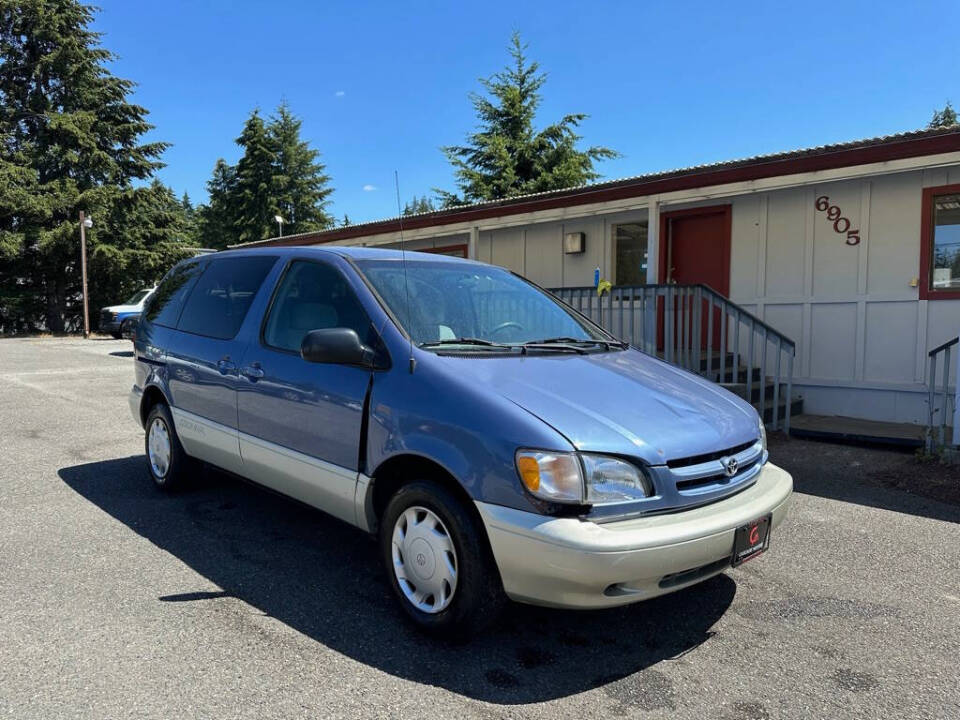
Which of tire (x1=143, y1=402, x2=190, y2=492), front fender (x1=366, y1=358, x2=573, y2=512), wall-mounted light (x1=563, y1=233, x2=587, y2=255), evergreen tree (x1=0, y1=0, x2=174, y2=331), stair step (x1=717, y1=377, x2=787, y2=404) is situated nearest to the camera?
front fender (x1=366, y1=358, x2=573, y2=512)

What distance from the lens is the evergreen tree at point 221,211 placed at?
42.8 metres

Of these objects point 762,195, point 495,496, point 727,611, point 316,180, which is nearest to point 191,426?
point 495,496

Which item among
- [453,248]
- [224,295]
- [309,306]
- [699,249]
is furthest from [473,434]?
[453,248]

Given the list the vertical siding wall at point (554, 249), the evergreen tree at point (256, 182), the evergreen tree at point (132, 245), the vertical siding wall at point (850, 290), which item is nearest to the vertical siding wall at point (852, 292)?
the vertical siding wall at point (850, 290)

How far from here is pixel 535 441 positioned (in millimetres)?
2467

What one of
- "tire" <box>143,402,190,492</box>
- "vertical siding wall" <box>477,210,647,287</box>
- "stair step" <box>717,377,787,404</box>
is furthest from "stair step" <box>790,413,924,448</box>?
"tire" <box>143,402,190,492</box>

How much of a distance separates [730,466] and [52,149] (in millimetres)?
30534

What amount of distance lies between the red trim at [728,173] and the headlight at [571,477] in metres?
5.90

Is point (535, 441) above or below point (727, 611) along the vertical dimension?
above

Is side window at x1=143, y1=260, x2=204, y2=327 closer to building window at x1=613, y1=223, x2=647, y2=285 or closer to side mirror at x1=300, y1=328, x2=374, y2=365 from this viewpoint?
side mirror at x1=300, y1=328, x2=374, y2=365

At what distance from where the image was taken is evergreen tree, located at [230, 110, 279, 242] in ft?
135

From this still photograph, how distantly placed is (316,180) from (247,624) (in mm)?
43000

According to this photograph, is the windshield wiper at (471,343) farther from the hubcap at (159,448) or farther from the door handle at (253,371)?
the hubcap at (159,448)

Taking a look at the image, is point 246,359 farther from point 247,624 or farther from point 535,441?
point 535,441
